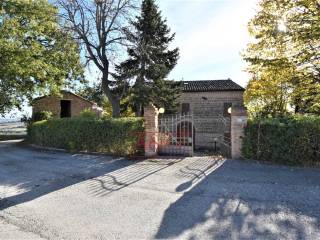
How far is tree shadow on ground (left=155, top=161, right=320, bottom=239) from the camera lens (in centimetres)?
484

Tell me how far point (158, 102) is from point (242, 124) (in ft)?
45.5

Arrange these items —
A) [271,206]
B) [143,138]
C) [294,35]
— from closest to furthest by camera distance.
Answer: [271,206] < [143,138] < [294,35]

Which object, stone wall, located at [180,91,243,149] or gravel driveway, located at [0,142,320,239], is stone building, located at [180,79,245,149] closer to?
stone wall, located at [180,91,243,149]

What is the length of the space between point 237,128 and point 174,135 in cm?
294

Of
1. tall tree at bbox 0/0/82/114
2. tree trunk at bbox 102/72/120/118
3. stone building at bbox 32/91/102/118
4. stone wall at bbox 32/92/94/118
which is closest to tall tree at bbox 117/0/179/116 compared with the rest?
tree trunk at bbox 102/72/120/118

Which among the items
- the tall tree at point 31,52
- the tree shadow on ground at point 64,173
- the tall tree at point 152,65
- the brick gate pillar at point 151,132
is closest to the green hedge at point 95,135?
the brick gate pillar at point 151,132

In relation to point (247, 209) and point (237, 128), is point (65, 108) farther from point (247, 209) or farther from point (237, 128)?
point (247, 209)

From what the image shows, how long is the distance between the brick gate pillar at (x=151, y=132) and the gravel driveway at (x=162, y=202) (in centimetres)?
186

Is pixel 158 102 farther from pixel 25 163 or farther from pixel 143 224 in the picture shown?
pixel 143 224

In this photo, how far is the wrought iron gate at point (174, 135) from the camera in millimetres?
12539

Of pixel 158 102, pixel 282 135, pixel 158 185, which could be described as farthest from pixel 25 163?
pixel 158 102

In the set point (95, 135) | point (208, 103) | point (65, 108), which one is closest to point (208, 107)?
point (208, 103)

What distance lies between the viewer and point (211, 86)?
32.4 metres

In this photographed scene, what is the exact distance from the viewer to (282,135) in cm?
1014
